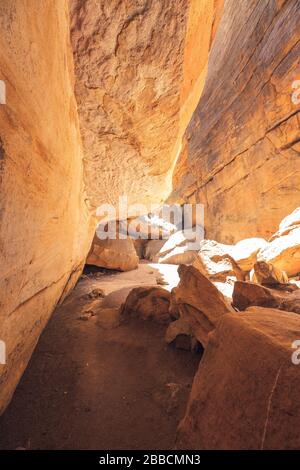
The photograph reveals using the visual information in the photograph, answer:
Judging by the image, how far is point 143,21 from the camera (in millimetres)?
2205

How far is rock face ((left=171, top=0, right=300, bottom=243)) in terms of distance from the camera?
7.83 meters

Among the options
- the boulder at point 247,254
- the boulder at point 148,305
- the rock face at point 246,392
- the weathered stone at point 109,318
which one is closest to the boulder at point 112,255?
the boulder at point 247,254

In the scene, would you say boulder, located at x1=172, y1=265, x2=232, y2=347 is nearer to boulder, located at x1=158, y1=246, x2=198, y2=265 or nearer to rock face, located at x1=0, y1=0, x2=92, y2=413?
rock face, located at x1=0, y1=0, x2=92, y2=413

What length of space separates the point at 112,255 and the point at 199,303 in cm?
608

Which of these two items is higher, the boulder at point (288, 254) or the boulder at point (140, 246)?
the boulder at point (288, 254)

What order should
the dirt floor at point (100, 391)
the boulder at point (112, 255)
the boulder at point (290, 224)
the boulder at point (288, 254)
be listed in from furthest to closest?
the boulder at point (112, 255) < the boulder at point (290, 224) < the boulder at point (288, 254) < the dirt floor at point (100, 391)

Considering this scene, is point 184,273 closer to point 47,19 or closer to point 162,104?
point 162,104

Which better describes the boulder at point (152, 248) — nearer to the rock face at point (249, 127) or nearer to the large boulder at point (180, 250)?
the large boulder at point (180, 250)

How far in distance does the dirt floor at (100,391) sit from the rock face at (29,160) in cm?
24

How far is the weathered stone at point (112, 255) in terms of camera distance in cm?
805

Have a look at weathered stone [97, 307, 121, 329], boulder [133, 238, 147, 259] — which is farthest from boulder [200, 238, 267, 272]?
boulder [133, 238, 147, 259]

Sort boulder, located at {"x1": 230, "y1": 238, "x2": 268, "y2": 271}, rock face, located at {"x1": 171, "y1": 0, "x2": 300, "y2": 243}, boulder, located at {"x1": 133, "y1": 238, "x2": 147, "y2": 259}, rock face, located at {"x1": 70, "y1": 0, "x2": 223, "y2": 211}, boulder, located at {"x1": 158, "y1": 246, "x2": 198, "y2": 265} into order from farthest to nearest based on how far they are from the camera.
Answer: boulder, located at {"x1": 133, "y1": 238, "x2": 147, "y2": 259} → boulder, located at {"x1": 158, "y1": 246, "x2": 198, "y2": 265} → rock face, located at {"x1": 171, "y1": 0, "x2": 300, "y2": 243} → boulder, located at {"x1": 230, "y1": 238, "x2": 268, "y2": 271} → rock face, located at {"x1": 70, "y1": 0, "x2": 223, "y2": 211}

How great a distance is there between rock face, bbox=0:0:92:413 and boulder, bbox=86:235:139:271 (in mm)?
5328
